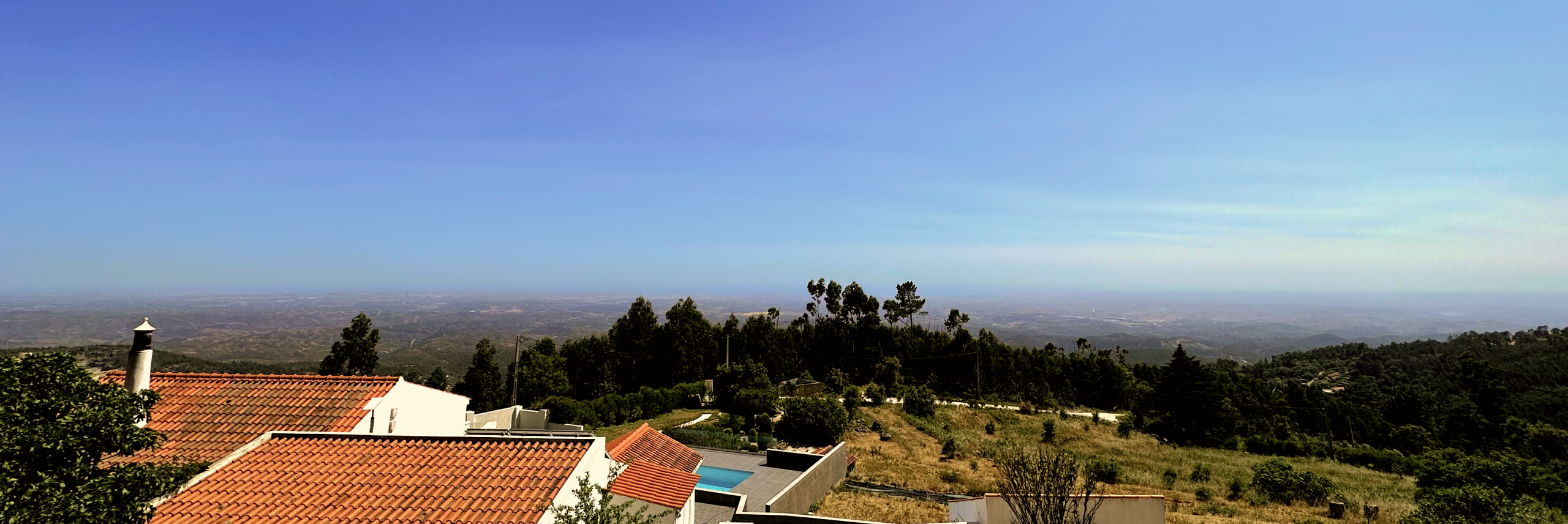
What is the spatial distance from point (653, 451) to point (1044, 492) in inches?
373

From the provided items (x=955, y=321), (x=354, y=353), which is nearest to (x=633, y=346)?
(x=354, y=353)

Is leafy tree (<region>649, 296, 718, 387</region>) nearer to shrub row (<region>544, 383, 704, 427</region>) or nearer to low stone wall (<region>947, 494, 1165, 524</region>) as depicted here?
shrub row (<region>544, 383, 704, 427</region>)

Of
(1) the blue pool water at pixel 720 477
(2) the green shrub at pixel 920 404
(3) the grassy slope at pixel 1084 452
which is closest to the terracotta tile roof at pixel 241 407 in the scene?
(1) the blue pool water at pixel 720 477

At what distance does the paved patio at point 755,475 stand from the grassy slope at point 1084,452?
196 centimetres

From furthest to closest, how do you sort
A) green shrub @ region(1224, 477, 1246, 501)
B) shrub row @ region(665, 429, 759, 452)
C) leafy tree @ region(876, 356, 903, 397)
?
leafy tree @ region(876, 356, 903, 397)
shrub row @ region(665, 429, 759, 452)
green shrub @ region(1224, 477, 1246, 501)

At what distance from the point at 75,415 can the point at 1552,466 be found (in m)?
52.8

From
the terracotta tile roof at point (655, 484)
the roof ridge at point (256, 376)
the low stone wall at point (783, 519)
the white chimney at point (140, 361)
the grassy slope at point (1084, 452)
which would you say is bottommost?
the grassy slope at point (1084, 452)

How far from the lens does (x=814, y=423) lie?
98.6 ft

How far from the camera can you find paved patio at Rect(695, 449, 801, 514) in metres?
19.5

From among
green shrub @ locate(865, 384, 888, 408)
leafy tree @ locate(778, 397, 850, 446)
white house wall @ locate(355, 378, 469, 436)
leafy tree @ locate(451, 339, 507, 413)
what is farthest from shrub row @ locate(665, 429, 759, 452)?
green shrub @ locate(865, 384, 888, 408)

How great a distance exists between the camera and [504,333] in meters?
174

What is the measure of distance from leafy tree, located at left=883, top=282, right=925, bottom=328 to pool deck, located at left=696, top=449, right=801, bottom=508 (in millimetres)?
37554

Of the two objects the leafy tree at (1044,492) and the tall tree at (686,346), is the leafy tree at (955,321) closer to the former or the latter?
the tall tree at (686,346)

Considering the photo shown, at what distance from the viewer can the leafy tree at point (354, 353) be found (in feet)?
126
